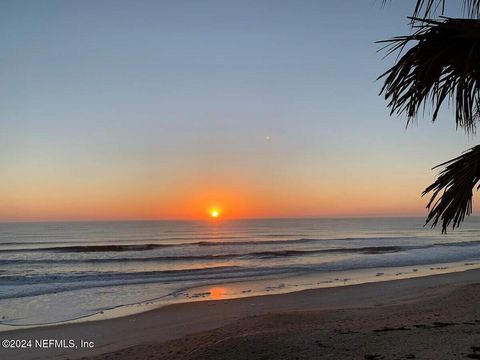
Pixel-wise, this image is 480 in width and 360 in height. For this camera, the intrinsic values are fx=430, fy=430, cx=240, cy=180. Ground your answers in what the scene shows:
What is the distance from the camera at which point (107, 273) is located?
74.3ft

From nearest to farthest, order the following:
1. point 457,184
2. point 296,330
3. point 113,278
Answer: point 457,184, point 296,330, point 113,278

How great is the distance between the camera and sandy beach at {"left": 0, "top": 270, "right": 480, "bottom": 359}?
645 centimetres

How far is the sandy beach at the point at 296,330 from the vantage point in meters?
6.45

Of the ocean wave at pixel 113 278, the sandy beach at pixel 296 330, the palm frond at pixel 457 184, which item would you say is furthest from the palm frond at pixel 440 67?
the ocean wave at pixel 113 278

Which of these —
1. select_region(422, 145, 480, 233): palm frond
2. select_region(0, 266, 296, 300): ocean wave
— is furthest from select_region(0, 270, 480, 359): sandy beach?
select_region(0, 266, 296, 300): ocean wave

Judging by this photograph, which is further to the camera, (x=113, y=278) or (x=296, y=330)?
(x=113, y=278)

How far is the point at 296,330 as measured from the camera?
7879mm

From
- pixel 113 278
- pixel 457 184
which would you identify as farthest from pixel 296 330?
pixel 113 278

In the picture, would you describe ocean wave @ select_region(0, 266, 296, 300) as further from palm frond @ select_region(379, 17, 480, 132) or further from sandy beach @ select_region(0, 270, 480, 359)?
palm frond @ select_region(379, 17, 480, 132)

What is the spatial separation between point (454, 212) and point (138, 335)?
28.0 feet

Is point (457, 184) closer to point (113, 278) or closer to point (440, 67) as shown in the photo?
point (440, 67)

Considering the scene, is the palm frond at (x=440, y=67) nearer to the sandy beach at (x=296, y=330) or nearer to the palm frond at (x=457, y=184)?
the palm frond at (x=457, y=184)

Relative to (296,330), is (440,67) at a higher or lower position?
higher

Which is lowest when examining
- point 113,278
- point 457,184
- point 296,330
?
point 113,278
